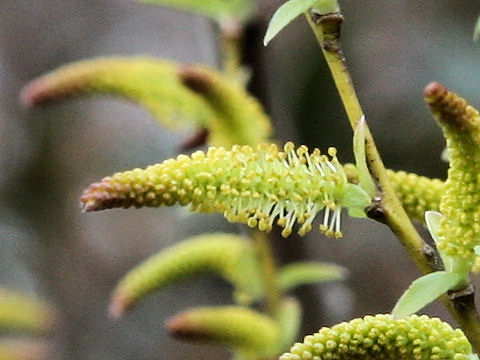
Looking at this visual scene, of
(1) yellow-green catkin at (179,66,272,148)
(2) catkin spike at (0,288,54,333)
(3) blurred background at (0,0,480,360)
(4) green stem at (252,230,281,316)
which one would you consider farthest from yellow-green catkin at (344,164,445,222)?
(3) blurred background at (0,0,480,360)

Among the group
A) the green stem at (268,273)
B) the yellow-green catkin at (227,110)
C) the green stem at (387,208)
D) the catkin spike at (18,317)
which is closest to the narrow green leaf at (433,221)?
the green stem at (387,208)

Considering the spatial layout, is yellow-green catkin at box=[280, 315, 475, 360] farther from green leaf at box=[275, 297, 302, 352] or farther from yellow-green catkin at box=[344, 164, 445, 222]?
green leaf at box=[275, 297, 302, 352]

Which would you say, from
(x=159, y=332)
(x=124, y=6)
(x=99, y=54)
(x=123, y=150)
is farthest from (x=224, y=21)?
(x=124, y=6)

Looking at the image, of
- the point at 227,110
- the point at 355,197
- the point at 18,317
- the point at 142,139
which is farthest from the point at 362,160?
the point at 142,139

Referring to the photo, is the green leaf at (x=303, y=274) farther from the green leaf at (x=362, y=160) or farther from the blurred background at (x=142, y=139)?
the blurred background at (x=142, y=139)

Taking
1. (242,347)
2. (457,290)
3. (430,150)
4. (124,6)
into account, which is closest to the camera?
Result: (457,290)

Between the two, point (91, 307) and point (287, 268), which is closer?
point (287, 268)

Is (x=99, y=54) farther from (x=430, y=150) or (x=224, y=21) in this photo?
(x=224, y=21)
